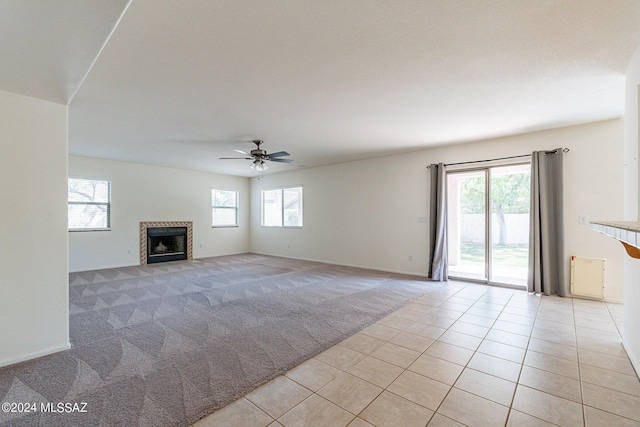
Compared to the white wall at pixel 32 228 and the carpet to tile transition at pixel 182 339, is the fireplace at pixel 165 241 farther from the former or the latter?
the white wall at pixel 32 228

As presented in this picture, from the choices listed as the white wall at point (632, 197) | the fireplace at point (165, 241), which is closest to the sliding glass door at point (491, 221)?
the white wall at point (632, 197)

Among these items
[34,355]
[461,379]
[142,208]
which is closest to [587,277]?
[461,379]

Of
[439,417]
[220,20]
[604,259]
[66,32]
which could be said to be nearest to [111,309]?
[66,32]

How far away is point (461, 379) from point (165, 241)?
26.0 feet

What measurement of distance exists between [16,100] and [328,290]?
4.31 metres

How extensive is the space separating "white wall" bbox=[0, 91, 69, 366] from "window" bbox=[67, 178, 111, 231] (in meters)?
4.63

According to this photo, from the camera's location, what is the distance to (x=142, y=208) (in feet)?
24.0

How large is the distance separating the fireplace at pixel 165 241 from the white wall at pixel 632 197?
8.71 m

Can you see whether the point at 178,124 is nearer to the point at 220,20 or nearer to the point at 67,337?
the point at 220,20

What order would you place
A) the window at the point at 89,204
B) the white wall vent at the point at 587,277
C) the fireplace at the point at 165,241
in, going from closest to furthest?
the white wall vent at the point at 587,277
the window at the point at 89,204
the fireplace at the point at 165,241

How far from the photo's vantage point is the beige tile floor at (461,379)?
1.77 meters

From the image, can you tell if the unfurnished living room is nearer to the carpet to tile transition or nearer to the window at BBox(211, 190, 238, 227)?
the carpet to tile transition

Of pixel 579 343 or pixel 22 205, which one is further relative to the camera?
pixel 579 343

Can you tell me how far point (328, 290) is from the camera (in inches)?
186
